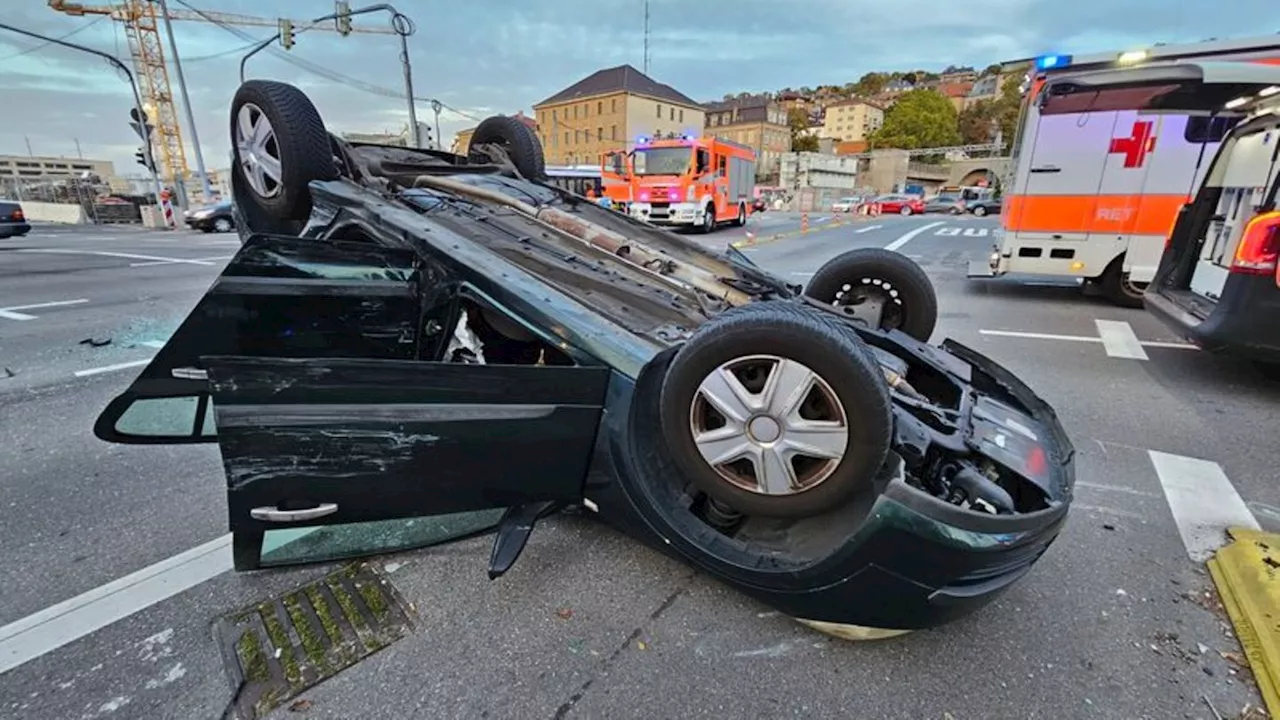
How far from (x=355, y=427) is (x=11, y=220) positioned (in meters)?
19.8

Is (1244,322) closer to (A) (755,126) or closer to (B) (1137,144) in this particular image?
(B) (1137,144)

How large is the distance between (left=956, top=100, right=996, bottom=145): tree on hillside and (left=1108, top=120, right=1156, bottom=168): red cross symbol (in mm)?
99659

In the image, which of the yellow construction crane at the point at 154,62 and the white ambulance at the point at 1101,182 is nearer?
the white ambulance at the point at 1101,182

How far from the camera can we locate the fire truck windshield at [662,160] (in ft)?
58.1

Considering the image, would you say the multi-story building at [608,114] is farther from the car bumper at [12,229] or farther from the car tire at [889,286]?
the car tire at [889,286]

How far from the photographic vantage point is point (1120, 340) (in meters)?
5.94

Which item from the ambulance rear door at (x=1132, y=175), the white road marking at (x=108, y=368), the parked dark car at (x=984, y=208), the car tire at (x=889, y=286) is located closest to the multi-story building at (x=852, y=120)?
the parked dark car at (x=984, y=208)

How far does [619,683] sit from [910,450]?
114 centimetres

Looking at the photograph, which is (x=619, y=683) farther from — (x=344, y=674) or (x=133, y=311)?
(x=133, y=311)

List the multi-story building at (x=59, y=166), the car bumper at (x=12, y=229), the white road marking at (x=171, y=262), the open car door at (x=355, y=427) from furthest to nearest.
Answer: the multi-story building at (x=59, y=166), the car bumper at (x=12, y=229), the white road marking at (x=171, y=262), the open car door at (x=355, y=427)

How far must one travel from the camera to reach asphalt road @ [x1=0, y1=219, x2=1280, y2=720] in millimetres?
1705

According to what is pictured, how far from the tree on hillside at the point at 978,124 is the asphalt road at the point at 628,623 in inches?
4168

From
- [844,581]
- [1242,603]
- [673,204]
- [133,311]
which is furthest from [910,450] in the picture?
[673,204]

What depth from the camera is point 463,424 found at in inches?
74.7
